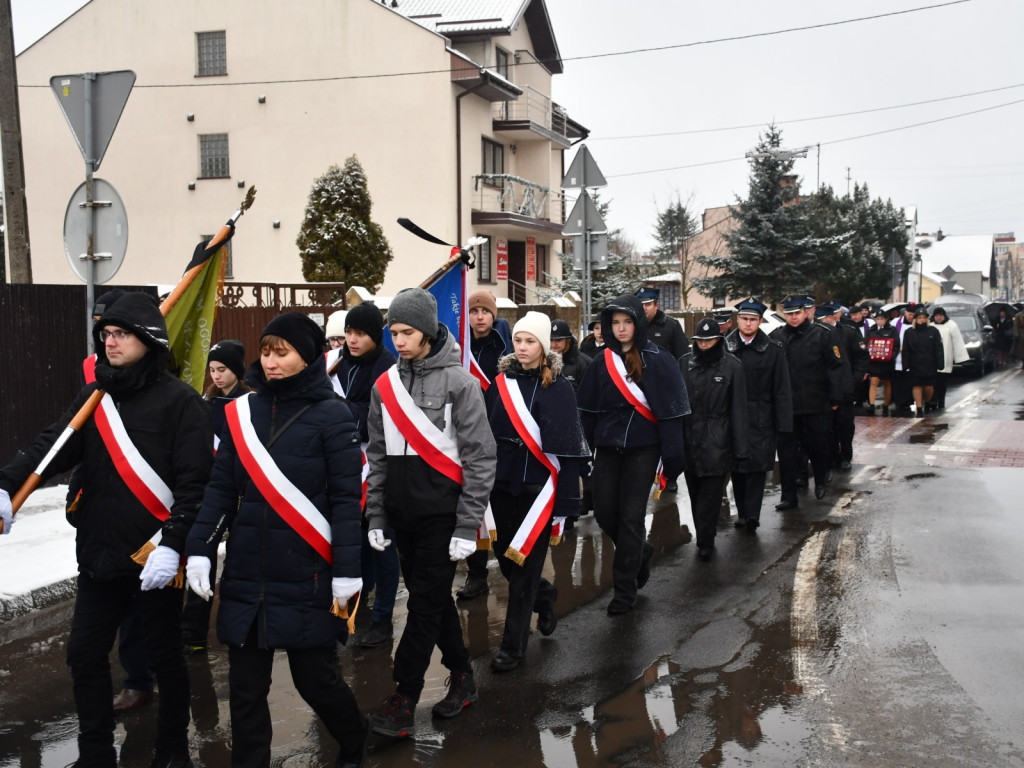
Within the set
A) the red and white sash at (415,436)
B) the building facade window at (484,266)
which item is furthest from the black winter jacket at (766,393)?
the building facade window at (484,266)

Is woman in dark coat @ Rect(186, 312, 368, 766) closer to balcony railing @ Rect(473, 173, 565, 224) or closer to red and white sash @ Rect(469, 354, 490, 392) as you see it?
red and white sash @ Rect(469, 354, 490, 392)

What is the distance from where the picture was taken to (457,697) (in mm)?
4715

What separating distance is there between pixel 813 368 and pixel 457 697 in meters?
6.72

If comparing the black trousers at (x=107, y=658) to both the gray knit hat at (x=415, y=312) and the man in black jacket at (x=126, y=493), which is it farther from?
the gray knit hat at (x=415, y=312)

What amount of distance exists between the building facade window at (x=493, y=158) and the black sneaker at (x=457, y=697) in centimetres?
2571

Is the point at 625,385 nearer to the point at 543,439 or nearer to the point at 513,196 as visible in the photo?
the point at 543,439

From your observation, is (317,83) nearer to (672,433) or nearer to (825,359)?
(825,359)

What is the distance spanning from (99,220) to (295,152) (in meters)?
21.8

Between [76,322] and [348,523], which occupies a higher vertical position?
[76,322]

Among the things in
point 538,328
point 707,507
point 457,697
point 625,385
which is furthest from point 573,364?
point 457,697

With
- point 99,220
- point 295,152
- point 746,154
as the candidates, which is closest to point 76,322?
point 99,220

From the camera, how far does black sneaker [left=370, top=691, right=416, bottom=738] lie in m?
4.36

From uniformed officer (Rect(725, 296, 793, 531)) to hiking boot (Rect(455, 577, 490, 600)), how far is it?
2663mm

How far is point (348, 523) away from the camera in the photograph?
12.7 ft
